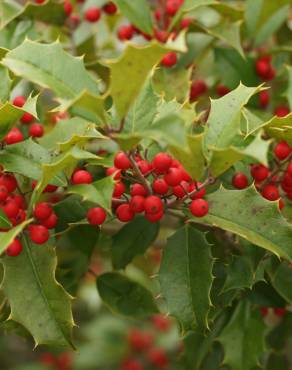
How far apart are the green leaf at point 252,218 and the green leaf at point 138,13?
0.75 meters

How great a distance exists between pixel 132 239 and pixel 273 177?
1.45 ft

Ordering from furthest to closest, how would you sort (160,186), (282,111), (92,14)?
(92,14) < (282,111) < (160,186)

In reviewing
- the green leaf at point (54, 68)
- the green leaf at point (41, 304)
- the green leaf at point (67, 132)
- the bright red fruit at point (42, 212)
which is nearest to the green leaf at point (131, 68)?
the green leaf at point (54, 68)

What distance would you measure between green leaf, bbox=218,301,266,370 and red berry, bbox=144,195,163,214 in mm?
630

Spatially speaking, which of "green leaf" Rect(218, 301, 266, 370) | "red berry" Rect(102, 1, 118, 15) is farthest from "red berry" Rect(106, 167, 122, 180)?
"red berry" Rect(102, 1, 118, 15)

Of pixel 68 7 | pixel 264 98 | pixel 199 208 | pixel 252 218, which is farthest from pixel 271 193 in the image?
pixel 68 7

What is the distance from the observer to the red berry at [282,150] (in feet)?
5.27

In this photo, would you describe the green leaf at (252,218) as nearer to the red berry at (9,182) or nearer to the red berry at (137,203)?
the red berry at (137,203)

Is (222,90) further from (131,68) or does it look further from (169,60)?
(131,68)

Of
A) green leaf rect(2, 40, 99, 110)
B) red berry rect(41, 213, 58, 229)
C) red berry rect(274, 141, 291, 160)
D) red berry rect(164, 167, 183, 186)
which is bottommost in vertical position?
red berry rect(41, 213, 58, 229)

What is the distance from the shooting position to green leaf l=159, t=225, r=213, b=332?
1569 millimetres

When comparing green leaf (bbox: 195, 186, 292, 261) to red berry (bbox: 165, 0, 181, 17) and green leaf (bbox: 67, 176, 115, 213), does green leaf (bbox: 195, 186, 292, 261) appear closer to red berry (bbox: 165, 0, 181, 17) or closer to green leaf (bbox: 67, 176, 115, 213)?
green leaf (bbox: 67, 176, 115, 213)

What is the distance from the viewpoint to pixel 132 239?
188 cm

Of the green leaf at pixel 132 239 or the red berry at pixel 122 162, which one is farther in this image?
the green leaf at pixel 132 239
